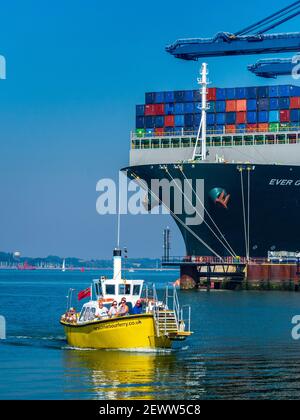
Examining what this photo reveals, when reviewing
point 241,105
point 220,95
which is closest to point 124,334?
point 241,105

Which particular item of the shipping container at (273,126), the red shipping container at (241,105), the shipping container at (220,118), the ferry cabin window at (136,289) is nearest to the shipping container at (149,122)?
the shipping container at (220,118)

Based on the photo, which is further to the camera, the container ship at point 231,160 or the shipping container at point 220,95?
the shipping container at point 220,95

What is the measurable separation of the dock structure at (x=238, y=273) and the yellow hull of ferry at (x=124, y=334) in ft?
166

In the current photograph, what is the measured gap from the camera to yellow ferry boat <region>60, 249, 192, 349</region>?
4078 centimetres

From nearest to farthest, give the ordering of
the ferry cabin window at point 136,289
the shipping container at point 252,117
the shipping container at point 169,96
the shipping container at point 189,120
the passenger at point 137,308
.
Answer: the passenger at point 137,308
the ferry cabin window at point 136,289
the shipping container at point 252,117
the shipping container at point 189,120
the shipping container at point 169,96

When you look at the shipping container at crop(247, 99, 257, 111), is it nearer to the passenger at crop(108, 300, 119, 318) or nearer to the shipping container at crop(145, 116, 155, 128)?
the shipping container at crop(145, 116, 155, 128)

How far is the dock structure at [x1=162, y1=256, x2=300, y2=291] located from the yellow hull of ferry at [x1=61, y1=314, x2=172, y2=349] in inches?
1988

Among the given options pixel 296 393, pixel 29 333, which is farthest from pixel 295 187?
pixel 296 393

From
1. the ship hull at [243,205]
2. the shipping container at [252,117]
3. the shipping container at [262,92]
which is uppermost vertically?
the shipping container at [262,92]

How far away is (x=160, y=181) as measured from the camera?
308ft

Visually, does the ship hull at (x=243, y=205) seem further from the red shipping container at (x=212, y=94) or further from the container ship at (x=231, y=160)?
the red shipping container at (x=212, y=94)

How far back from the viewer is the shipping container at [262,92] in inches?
3871
